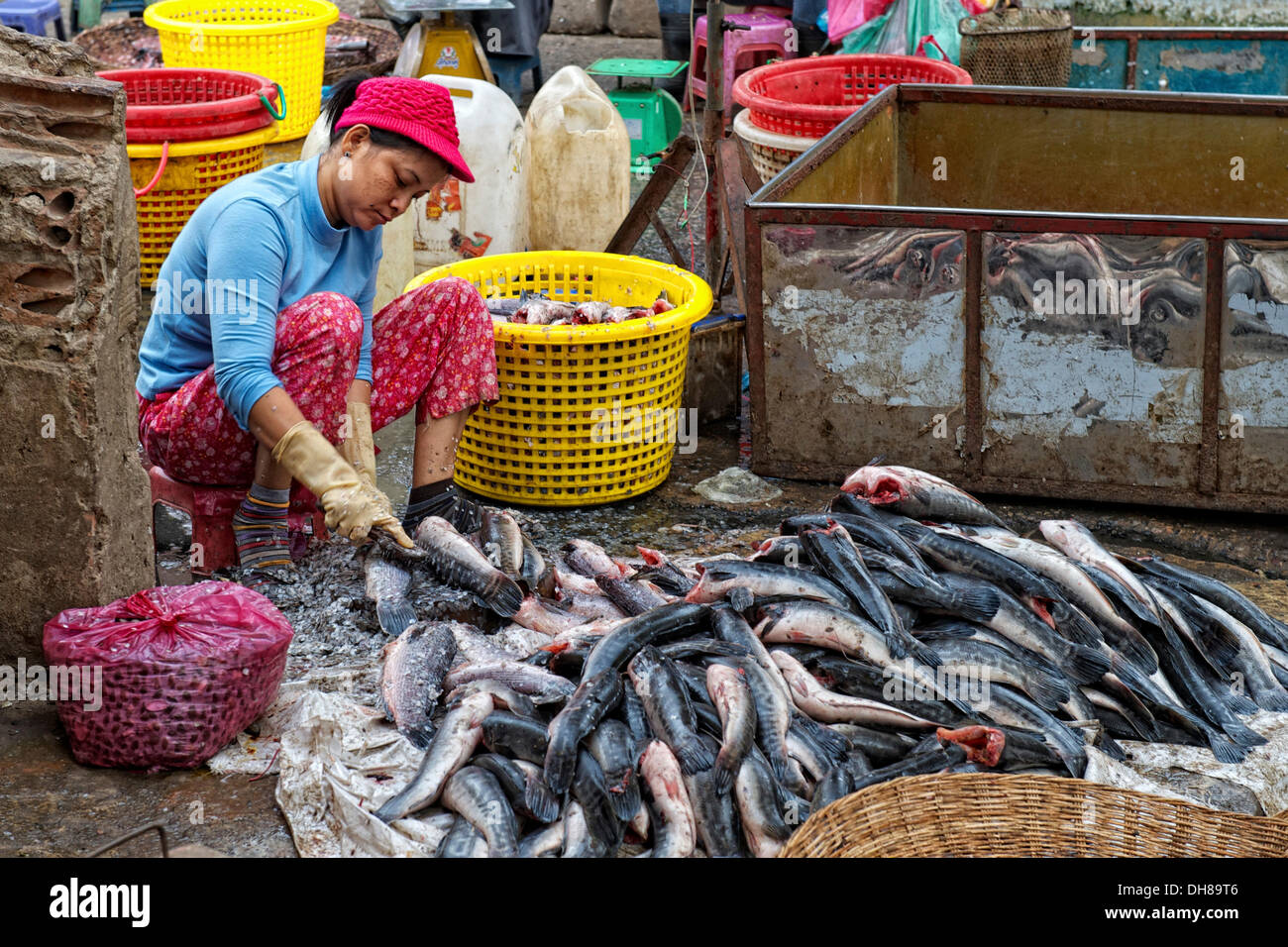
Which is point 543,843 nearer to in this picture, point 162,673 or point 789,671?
point 789,671

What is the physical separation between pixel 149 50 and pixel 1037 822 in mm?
8070

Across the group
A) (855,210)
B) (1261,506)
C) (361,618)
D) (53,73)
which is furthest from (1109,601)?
(53,73)

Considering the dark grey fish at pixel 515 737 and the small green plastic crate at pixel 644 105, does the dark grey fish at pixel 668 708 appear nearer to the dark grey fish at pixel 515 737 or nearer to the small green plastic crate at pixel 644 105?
the dark grey fish at pixel 515 737

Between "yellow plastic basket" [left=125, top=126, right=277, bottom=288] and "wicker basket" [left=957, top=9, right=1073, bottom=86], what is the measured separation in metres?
3.76

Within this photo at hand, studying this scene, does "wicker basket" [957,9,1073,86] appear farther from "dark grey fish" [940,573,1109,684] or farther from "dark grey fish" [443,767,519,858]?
"dark grey fish" [443,767,519,858]

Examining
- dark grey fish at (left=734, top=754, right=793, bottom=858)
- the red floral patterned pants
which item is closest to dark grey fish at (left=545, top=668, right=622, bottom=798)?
dark grey fish at (left=734, top=754, right=793, bottom=858)

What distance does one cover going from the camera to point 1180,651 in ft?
12.1

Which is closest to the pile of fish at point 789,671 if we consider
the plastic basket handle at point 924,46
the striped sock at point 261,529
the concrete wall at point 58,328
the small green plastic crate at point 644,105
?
the striped sock at point 261,529

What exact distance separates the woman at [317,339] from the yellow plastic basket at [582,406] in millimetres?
309

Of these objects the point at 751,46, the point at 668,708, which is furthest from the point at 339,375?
the point at 751,46

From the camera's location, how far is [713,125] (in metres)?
6.38

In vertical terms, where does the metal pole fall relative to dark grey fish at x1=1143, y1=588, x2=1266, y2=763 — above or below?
above

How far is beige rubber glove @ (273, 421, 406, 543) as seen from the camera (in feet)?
12.2

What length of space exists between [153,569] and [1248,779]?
2.84 m
